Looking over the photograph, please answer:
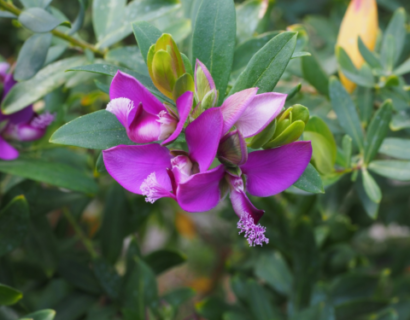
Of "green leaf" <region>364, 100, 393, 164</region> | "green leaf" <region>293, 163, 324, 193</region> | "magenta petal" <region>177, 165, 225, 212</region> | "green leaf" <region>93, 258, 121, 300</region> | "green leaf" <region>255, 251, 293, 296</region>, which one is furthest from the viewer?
"green leaf" <region>255, 251, 293, 296</region>

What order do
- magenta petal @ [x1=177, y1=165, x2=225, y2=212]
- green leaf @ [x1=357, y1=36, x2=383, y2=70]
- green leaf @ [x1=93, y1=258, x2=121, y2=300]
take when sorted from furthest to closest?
1. green leaf @ [x1=93, y1=258, x2=121, y2=300]
2. green leaf @ [x1=357, y1=36, x2=383, y2=70]
3. magenta petal @ [x1=177, y1=165, x2=225, y2=212]

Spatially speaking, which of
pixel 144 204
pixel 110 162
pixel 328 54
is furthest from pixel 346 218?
pixel 110 162

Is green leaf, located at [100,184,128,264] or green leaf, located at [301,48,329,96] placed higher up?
green leaf, located at [301,48,329,96]

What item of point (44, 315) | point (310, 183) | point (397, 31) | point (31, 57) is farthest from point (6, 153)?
point (397, 31)

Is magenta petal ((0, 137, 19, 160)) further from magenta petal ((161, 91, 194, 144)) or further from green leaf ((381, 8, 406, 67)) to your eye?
green leaf ((381, 8, 406, 67))

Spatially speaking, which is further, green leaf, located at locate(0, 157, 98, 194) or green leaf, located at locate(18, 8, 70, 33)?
green leaf, located at locate(0, 157, 98, 194)

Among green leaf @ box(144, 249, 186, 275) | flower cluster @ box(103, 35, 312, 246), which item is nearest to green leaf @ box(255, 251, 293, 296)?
green leaf @ box(144, 249, 186, 275)
